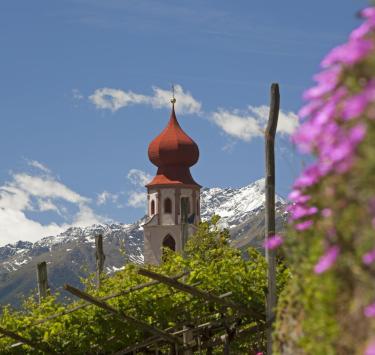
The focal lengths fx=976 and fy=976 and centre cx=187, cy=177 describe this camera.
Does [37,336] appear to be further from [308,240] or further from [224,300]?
[308,240]

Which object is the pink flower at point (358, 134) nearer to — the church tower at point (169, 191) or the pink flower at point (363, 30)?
the pink flower at point (363, 30)

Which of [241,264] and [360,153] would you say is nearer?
[360,153]

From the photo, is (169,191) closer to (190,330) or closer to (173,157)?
(173,157)

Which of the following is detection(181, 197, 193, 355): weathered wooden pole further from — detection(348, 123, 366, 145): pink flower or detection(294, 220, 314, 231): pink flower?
detection(348, 123, 366, 145): pink flower

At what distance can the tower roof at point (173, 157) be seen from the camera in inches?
3536

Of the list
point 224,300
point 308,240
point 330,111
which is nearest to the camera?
point 330,111

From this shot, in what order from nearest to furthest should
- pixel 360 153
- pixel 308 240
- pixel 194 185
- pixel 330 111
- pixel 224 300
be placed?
pixel 360 153
pixel 330 111
pixel 308 240
pixel 224 300
pixel 194 185

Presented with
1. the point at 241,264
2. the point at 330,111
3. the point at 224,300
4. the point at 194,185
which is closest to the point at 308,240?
the point at 330,111

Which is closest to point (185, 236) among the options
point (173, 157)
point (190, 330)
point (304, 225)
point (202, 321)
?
point (202, 321)

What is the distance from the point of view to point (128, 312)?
1792 centimetres

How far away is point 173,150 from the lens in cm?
9025

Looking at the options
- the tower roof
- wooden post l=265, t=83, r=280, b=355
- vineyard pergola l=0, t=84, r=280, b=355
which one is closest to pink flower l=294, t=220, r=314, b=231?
vineyard pergola l=0, t=84, r=280, b=355

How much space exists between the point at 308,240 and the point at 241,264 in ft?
41.5

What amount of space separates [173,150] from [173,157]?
755mm
